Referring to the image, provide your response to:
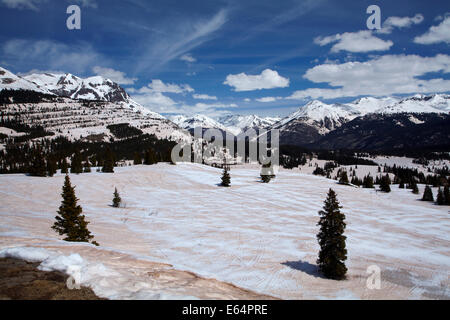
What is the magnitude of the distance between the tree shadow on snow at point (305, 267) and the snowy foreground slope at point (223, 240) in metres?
0.11

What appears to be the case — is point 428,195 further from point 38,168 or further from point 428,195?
point 38,168

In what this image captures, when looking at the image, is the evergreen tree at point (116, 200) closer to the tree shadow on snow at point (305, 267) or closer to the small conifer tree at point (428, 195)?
the tree shadow on snow at point (305, 267)

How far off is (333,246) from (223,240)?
17.8 meters

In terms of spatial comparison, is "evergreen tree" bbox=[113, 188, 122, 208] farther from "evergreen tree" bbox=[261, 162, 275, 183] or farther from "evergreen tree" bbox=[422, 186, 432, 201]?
"evergreen tree" bbox=[422, 186, 432, 201]

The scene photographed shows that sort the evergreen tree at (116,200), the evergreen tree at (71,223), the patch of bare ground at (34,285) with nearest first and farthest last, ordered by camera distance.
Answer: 1. the patch of bare ground at (34,285)
2. the evergreen tree at (71,223)
3. the evergreen tree at (116,200)

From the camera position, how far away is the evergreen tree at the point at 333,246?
2275 cm

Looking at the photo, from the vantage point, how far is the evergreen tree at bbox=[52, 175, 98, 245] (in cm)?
2776

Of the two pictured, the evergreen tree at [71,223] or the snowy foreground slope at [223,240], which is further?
the evergreen tree at [71,223]

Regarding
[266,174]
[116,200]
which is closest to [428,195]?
Result: [266,174]

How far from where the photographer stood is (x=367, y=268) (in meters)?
26.5

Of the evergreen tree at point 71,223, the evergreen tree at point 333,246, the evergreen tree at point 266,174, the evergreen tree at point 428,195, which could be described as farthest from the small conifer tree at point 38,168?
the evergreen tree at point 428,195

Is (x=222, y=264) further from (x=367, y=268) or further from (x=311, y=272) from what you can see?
(x=367, y=268)

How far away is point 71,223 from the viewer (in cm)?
2894
